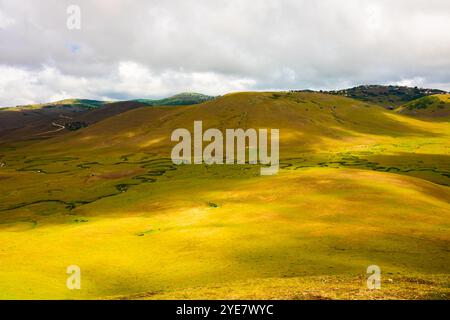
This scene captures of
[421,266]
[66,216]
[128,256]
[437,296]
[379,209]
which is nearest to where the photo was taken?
[437,296]

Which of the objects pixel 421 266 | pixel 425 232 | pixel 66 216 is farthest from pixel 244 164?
pixel 421 266

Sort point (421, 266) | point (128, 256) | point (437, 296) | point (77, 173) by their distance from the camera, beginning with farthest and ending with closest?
point (77, 173) → point (128, 256) → point (421, 266) → point (437, 296)

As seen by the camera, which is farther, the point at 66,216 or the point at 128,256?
the point at 66,216

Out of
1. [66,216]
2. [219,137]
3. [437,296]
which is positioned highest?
[219,137]

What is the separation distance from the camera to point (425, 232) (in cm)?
4494

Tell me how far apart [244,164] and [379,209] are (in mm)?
76831
